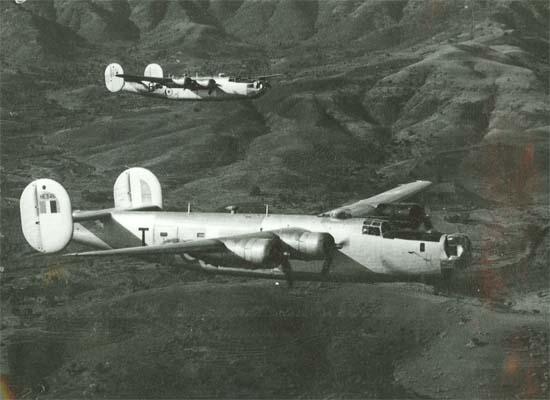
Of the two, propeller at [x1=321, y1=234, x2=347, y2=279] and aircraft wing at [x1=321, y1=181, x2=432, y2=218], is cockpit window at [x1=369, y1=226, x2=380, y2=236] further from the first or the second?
A: aircraft wing at [x1=321, y1=181, x2=432, y2=218]

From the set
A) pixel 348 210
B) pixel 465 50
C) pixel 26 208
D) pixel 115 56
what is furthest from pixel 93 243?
pixel 115 56

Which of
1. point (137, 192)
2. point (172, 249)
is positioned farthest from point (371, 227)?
point (137, 192)

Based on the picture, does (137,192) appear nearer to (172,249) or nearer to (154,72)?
(172,249)

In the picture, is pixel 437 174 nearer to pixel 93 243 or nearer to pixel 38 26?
pixel 93 243

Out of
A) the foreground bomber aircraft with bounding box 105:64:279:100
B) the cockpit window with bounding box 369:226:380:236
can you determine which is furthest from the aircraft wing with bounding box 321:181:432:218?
the foreground bomber aircraft with bounding box 105:64:279:100

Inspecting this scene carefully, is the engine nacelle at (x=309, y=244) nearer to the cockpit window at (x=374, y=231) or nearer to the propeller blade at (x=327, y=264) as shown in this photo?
the propeller blade at (x=327, y=264)

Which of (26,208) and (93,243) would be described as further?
(93,243)
